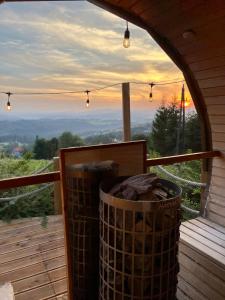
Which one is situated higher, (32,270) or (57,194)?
(57,194)

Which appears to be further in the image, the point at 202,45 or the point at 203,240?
the point at 203,240

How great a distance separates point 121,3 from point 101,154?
127cm

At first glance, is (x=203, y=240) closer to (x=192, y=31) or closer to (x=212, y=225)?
(x=212, y=225)

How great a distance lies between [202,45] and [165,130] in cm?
682

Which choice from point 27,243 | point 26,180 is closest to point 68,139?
point 27,243

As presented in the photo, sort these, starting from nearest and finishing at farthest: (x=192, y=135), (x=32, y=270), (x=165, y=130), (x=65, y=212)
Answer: (x=65, y=212) → (x=32, y=270) → (x=192, y=135) → (x=165, y=130)

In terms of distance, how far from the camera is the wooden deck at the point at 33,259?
7.34 feet

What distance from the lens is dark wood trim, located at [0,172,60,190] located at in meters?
1.48

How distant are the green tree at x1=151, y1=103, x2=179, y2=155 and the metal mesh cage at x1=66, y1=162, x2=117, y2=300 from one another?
7.16 meters

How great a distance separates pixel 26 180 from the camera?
1.56m

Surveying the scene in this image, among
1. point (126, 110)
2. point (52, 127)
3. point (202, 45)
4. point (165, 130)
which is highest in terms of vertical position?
point (202, 45)

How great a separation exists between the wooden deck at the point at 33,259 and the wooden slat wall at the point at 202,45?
1.62 m

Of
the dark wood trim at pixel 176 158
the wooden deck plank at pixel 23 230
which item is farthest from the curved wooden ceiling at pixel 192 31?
the wooden deck plank at pixel 23 230

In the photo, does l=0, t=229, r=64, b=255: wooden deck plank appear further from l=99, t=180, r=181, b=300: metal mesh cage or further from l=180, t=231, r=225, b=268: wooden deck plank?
l=99, t=180, r=181, b=300: metal mesh cage
